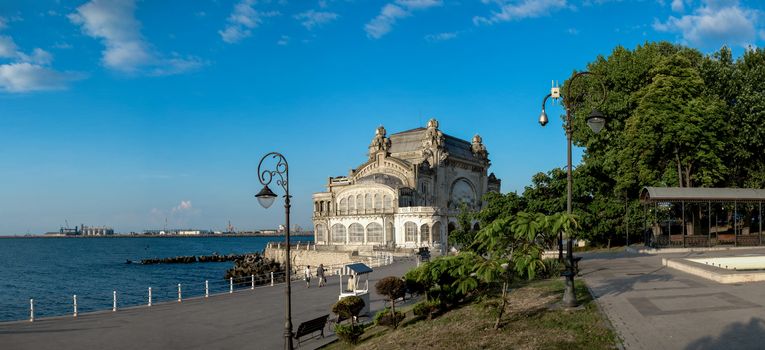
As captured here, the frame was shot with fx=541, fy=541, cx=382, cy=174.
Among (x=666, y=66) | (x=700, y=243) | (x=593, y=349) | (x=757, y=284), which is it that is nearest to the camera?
(x=593, y=349)

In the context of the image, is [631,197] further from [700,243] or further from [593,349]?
[593,349]

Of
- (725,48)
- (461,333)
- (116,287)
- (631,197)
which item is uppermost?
(725,48)

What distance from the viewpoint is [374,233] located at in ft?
232

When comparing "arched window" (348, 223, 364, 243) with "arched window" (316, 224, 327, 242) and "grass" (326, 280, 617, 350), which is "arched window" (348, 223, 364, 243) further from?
"grass" (326, 280, 617, 350)

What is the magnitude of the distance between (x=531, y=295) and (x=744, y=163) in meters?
35.0

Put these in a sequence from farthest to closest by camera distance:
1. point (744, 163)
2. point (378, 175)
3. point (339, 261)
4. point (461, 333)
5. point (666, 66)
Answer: point (378, 175), point (339, 261), point (744, 163), point (666, 66), point (461, 333)

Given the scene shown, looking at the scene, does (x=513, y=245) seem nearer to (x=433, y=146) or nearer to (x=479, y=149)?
(x=433, y=146)

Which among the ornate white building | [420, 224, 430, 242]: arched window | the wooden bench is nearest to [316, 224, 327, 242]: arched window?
the ornate white building

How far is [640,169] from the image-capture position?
129ft

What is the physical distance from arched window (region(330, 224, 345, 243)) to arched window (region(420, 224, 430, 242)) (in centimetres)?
1261

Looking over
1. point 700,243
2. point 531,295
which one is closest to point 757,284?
point 531,295

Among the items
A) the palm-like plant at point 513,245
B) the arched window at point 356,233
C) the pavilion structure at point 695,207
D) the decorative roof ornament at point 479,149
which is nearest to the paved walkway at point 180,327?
the palm-like plant at point 513,245

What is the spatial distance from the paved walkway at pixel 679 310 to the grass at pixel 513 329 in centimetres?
65

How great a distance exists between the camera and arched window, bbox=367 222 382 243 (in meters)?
69.9
